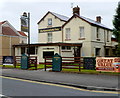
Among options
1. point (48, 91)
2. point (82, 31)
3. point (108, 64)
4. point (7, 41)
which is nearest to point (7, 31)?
point (7, 41)

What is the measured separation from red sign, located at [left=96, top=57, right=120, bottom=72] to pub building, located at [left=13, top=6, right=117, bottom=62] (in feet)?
33.8

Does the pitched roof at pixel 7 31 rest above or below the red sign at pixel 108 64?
above

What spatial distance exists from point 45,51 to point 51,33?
4.60 m

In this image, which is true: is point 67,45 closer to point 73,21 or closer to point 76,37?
point 76,37

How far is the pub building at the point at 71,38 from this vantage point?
83.7 ft

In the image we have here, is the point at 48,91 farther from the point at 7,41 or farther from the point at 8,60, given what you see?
the point at 7,41

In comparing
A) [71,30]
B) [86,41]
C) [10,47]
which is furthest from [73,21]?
[10,47]

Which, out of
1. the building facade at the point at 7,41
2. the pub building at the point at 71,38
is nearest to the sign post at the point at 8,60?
the pub building at the point at 71,38

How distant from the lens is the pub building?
1004 inches

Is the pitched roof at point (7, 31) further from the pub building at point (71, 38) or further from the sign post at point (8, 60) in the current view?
the sign post at point (8, 60)

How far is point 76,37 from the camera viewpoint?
26719 millimetres

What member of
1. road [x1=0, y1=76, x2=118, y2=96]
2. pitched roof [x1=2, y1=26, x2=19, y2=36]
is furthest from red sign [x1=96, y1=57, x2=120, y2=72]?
pitched roof [x1=2, y1=26, x2=19, y2=36]

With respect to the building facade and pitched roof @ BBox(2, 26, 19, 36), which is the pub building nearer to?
the building facade

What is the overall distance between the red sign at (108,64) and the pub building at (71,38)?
1030cm
